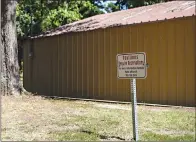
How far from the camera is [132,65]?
24.3ft

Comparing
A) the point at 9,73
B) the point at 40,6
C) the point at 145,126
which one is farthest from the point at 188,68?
the point at 40,6

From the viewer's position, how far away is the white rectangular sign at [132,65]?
7284 mm

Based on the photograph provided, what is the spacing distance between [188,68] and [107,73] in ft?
11.4

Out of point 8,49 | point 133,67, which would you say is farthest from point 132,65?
point 8,49

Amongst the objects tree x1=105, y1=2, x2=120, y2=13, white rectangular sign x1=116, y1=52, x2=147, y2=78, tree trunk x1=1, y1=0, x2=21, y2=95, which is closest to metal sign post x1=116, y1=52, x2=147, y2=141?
white rectangular sign x1=116, y1=52, x2=147, y2=78

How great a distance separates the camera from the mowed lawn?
25.6 feet

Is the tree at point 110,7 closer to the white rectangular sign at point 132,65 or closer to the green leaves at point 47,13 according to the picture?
the green leaves at point 47,13

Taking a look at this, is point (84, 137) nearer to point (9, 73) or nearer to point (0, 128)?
point (0, 128)

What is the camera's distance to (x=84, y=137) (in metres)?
7.73

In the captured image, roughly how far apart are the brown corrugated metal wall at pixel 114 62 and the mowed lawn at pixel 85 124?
59.0 inches

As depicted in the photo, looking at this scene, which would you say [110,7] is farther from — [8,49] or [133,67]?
[133,67]

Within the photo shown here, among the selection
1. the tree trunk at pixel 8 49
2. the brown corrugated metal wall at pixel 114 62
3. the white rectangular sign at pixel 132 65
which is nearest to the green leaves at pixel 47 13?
the brown corrugated metal wall at pixel 114 62

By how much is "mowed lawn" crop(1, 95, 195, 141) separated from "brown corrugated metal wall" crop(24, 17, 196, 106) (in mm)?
1498

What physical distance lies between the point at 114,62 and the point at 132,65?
25.7ft
